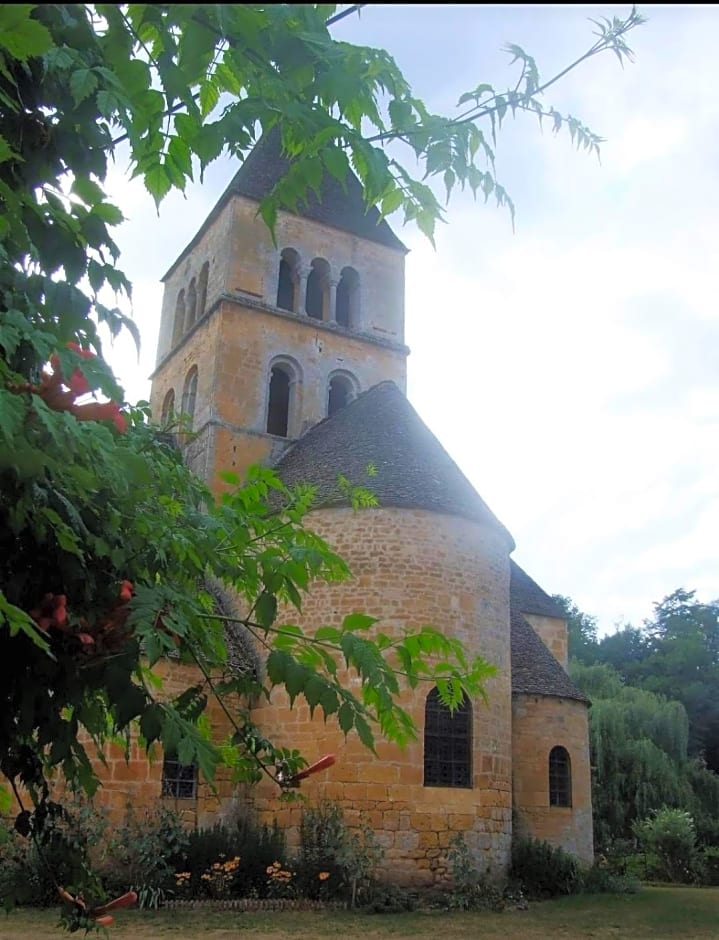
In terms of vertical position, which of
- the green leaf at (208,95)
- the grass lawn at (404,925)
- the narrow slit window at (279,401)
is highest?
the narrow slit window at (279,401)

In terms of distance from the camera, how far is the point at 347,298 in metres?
24.0

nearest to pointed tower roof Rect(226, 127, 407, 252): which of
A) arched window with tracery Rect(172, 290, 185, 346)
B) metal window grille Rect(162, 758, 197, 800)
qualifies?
arched window with tracery Rect(172, 290, 185, 346)

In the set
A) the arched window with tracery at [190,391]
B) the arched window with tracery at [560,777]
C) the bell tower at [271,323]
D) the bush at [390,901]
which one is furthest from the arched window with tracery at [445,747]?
the arched window with tracery at [190,391]

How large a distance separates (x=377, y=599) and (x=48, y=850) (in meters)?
11.5

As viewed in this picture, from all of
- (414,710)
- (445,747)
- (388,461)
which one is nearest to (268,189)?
(388,461)

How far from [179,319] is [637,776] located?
18.2 meters

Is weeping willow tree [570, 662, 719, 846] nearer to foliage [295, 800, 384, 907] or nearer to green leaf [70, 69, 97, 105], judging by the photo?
foliage [295, 800, 384, 907]

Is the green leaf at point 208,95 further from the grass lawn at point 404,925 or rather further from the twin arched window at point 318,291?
the twin arched window at point 318,291

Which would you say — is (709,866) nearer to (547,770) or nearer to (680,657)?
(547,770)

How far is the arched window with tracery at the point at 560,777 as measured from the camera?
1658 cm

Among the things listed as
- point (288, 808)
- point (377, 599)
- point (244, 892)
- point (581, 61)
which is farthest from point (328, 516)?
point (581, 61)

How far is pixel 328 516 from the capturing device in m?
15.0

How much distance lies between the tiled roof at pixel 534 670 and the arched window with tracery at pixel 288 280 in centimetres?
971

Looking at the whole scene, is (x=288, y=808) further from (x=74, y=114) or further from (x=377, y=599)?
(x=74, y=114)
